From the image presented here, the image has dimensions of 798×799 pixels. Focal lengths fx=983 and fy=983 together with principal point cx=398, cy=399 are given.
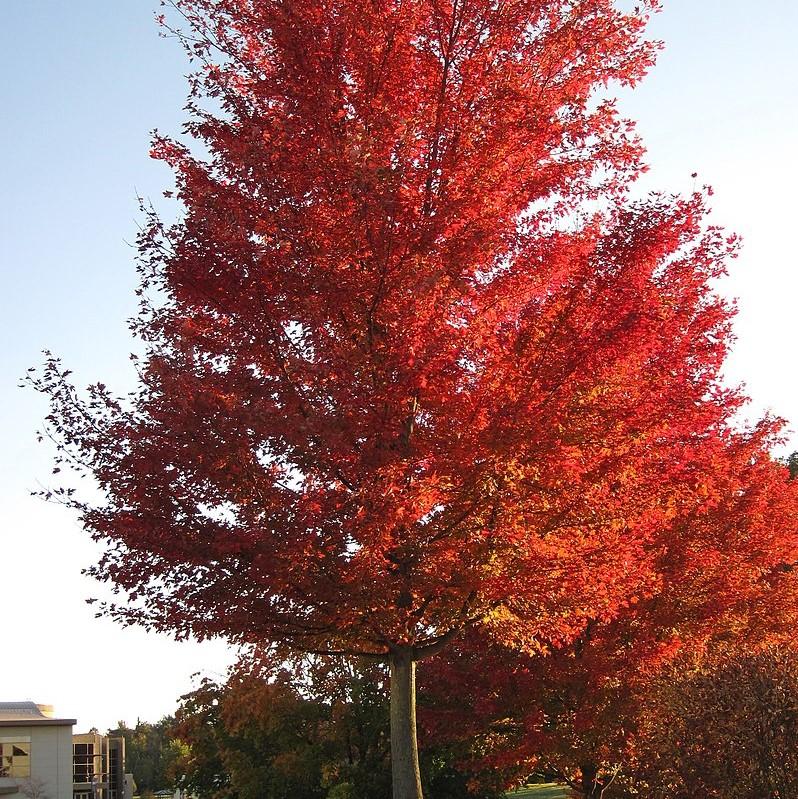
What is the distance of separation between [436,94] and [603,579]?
20.3 ft

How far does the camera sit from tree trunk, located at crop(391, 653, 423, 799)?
39.4ft

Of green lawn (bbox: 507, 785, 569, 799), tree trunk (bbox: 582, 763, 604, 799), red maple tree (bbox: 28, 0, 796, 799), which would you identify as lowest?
green lawn (bbox: 507, 785, 569, 799)

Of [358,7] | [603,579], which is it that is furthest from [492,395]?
[358,7]

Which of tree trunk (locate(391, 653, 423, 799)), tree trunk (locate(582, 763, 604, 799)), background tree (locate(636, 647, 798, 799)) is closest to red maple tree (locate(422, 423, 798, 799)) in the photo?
tree trunk (locate(582, 763, 604, 799))

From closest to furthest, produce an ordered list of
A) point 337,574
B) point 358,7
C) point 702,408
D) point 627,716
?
point 337,574, point 358,7, point 702,408, point 627,716

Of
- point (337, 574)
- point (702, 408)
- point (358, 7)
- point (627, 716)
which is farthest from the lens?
point (627, 716)

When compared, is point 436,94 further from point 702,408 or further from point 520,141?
point 702,408

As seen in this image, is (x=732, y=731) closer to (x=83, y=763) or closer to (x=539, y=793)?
(x=539, y=793)

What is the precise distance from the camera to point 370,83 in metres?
12.0

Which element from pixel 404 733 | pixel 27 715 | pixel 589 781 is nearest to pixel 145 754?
pixel 27 715

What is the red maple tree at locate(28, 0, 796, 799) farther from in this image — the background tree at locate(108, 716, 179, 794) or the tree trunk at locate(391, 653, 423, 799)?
the background tree at locate(108, 716, 179, 794)

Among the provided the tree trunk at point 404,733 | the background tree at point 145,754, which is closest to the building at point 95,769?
the background tree at point 145,754

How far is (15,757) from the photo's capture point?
5697cm

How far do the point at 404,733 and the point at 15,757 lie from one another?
173 feet
